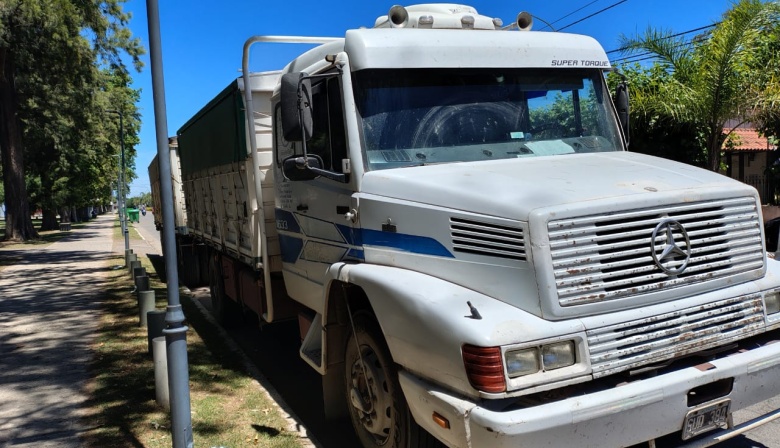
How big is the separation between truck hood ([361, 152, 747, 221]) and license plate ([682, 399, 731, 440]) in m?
1.11

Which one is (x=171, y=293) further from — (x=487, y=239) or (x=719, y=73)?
(x=719, y=73)

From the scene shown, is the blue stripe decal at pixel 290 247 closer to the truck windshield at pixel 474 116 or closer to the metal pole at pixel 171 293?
the metal pole at pixel 171 293

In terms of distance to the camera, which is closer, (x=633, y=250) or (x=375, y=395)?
(x=633, y=250)

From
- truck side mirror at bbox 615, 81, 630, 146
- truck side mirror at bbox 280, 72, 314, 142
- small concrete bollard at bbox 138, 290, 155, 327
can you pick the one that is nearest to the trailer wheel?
small concrete bollard at bbox 138, 290, 155, 327

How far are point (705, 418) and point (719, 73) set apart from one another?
7.84 m

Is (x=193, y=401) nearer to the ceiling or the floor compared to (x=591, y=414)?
nearer to the floor

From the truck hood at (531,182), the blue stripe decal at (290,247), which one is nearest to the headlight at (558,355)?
the truck hood at (531,182)

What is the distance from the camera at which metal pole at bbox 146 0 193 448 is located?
3.88 metres

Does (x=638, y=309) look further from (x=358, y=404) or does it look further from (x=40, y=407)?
(x=40, y=407)

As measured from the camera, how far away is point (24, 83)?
80.8 ft

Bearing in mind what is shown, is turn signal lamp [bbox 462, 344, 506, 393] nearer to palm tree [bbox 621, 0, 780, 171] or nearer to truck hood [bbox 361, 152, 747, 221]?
truck hood [bbox 361, 152, 747, 221]

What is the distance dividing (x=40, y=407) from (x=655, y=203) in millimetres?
5323

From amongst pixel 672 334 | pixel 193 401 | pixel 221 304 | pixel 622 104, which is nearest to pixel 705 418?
pixel 672 334

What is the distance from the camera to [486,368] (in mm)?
2750
